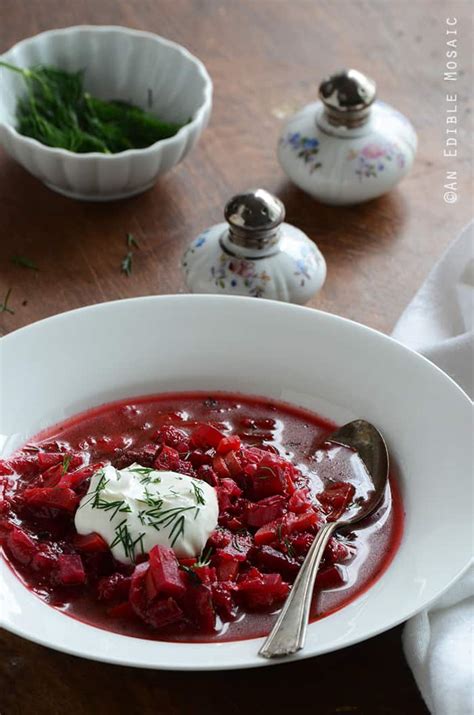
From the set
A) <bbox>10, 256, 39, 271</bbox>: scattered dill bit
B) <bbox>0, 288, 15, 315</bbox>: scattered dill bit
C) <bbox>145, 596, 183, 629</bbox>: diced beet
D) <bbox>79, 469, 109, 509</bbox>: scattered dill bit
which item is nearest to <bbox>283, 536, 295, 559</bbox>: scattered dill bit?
<bbox>145, 596, 183, 629</bbox>: diced beet

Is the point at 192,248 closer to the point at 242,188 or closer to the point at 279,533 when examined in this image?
the point at 242,188

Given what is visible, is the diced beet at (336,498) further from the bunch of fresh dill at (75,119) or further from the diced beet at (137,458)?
the bunch of fresh dill at (75,119)

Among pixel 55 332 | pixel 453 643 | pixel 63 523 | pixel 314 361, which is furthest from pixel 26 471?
pixel 453 643

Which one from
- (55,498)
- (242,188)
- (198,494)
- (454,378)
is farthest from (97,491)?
(242,188)

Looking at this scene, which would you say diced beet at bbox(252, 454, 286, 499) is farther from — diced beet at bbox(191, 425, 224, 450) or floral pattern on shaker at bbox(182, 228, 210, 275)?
floral pattern on shaker at bbox(182, 228, 210, 275)

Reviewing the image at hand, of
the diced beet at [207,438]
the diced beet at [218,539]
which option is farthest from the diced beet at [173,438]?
the diced beet at [218,539]

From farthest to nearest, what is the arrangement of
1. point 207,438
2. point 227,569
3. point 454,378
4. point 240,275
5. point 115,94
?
point 115,94, point 240,275, point 454,378, point 207,438, point 227,569
